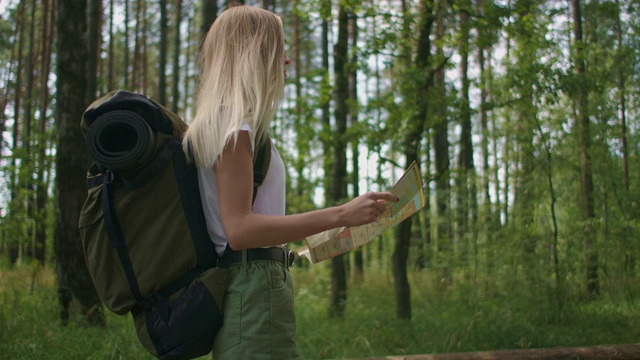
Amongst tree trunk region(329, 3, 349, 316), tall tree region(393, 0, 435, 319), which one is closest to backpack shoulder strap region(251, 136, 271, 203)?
tall tree region(393, 0, 435, 319)

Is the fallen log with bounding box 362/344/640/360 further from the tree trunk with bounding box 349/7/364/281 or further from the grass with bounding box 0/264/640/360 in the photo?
the tree trunk with bounding box 349/7/364/281

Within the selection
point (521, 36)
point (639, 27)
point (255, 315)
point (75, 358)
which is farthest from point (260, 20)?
point (639, 27)

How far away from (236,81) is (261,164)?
0.83 feet

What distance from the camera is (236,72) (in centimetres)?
180

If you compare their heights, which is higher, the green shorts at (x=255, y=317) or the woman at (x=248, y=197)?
the woman at (x=248, y=197)

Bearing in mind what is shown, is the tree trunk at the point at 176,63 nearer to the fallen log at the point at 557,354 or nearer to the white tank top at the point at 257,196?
the fallen log at the point at 557,354

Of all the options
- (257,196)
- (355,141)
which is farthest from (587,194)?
(257,196)

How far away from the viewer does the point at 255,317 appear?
1706 mm

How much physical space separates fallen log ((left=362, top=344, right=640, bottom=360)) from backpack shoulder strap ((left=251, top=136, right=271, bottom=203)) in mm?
3521

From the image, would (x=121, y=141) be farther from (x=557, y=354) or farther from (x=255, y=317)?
(x=557, y=354)

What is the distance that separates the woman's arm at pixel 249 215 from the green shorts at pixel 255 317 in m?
0.10

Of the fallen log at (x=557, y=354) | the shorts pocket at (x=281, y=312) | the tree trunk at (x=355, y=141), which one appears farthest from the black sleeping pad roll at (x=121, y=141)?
the tree trunk at (x=355, y=141)

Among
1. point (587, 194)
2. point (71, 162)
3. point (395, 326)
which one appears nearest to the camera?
point (71, 162)

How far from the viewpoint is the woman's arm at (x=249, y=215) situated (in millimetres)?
1677
